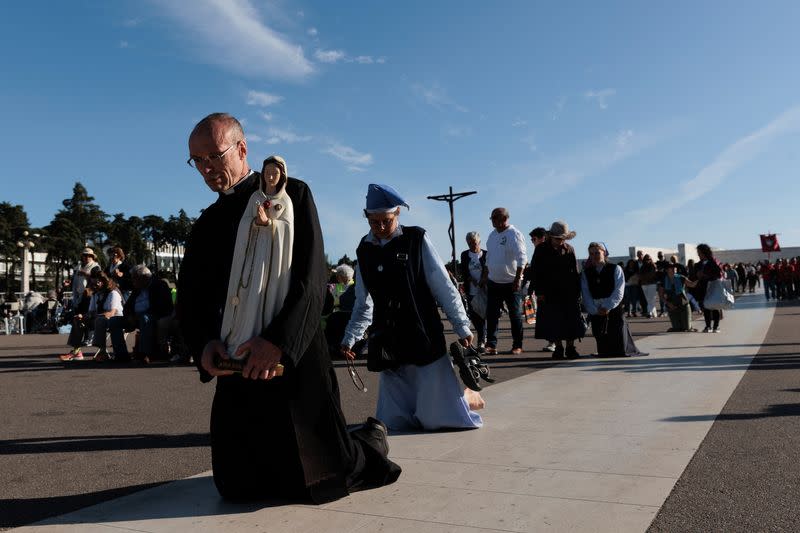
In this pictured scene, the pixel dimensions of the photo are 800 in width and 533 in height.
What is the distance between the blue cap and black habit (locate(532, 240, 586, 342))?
5.13 metres

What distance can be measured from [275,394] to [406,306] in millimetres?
1675

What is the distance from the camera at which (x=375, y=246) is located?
15.6ft

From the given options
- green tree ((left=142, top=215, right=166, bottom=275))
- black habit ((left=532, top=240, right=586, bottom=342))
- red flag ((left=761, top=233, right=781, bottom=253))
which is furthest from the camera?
green tree ((left=142, top=215, right=166, bottom=275))

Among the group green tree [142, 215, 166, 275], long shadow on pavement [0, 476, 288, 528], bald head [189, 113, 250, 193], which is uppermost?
green tree [142, 215, 166, 275]

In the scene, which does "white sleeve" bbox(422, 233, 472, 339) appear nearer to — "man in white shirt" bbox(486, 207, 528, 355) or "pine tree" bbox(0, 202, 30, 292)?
"man in white shirt" bbox(486, 207, 528, 355)

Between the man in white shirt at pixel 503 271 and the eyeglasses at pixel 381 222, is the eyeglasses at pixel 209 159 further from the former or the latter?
the man in white shirt at pixel 503 271

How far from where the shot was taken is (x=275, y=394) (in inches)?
119

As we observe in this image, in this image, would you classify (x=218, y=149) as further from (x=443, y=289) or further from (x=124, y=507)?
(x=443, y=289)

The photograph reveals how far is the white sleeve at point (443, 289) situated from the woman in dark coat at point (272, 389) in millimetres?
1503

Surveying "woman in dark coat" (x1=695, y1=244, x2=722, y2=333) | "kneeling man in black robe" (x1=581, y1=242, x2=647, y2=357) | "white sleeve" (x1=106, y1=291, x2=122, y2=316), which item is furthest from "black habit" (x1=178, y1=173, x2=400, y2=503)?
"woman in dark coat" (x1=695, y1=244, x2=722, y2=333)

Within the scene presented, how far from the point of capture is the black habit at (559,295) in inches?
362

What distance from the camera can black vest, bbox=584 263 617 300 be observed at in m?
9.20

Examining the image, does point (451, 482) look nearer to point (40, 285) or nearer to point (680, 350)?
point (680, 350)

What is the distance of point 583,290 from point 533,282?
0.69 m
